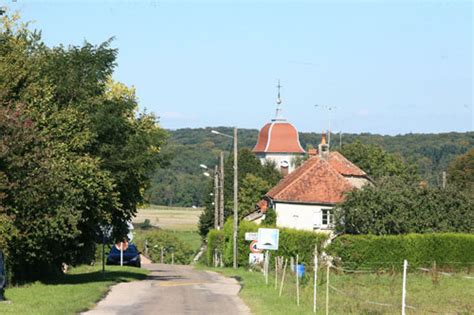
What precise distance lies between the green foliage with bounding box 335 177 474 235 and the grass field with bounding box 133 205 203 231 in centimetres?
7606

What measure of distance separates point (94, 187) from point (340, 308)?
43.7ft

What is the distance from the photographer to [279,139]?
144 meters

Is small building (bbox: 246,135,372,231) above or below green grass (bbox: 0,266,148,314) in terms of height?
above

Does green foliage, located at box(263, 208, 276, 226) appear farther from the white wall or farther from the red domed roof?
the red domed roof

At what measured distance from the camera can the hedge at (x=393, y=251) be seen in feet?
170

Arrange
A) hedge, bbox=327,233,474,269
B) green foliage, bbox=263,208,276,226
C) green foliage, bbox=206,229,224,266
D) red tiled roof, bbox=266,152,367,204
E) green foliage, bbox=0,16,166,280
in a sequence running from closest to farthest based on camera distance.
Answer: green foliage, bbox=0,16,166,280
hedge, bbox=327,233,474,269
red tiled roof, bbox=266,152,367,204
green foliage, bbox=206,229,224,266
green foliage, bbox=263,208,276,226

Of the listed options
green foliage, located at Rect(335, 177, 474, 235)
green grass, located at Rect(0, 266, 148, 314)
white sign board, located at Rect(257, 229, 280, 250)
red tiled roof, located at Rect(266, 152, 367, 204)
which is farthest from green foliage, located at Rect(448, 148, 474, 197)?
green grass, located at Rect(0, 266, 148, 314)

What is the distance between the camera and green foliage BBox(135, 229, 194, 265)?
113312 mm

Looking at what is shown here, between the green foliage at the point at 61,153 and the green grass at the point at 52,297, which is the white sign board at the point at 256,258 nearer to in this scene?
the green foliage at the point at 61,153

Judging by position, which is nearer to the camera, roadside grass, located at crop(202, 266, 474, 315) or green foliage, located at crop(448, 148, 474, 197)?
roadside grass, located at crop(202, 266, 474, 315)

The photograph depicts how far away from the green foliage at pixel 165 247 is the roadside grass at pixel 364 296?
7265 cm

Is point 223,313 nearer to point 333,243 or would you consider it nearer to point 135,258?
point 333,243

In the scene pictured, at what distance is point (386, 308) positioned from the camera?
24.6 meters

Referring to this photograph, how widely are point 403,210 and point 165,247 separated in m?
57.9
